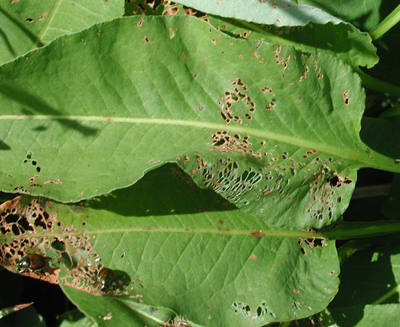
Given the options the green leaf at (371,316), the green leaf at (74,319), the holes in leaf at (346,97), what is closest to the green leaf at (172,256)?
the green leaf at (371,316)

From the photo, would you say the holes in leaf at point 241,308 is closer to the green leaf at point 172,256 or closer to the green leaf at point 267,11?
the green leaf at point 172,256

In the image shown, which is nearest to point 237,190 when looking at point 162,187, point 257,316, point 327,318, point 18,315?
point 162,187

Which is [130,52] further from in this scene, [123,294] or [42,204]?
[123,294]

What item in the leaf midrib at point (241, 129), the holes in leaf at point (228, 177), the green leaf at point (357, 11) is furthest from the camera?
the green leaf at point (357, 11)

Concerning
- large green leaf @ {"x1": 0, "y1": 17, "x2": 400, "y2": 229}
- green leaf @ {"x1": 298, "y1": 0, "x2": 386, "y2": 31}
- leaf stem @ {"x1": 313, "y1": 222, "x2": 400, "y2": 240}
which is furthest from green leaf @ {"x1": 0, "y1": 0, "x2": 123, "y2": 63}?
leaf stem @ {"x1": 313, "y1": 222, "x2": 400, "y2": 240}

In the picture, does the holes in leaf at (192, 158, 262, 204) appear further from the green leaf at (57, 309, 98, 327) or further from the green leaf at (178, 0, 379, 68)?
the green leaf at (57, 309, 98, 327)

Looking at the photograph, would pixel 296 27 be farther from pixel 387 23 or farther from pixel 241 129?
pixel 241 129
